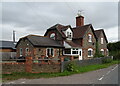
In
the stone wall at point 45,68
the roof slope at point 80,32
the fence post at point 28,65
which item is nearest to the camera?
the fence post at point 28,65

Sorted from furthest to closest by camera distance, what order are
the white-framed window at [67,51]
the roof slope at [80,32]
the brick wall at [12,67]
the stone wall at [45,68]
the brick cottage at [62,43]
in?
the roof slope at [80,32] → the white-framed window at [67,51] → the brick cottage at [62,43] → the stone wall at [45,68] → the brick wall at [12,67]

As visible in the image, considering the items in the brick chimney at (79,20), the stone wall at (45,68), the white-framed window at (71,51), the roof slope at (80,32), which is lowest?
the stone wall at (45,68)

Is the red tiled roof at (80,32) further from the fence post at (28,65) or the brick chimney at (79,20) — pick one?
the fence post at (28,65)

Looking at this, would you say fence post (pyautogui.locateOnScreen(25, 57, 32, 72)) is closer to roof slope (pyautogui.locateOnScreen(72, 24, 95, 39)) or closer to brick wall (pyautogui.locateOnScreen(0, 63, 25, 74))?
brick wall (pyautogui.locateOnScreen(0, 63, 25, 74))

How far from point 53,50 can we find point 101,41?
15150 mm

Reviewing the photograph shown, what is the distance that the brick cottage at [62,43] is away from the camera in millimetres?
20469

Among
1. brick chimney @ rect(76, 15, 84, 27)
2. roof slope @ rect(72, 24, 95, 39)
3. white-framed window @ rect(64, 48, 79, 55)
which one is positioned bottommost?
white-framed window @ rect(64, 48, 79, 55)

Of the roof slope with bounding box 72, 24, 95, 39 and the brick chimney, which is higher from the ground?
the brick chimney

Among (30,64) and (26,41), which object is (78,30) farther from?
(30,64)

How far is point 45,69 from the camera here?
11.8m

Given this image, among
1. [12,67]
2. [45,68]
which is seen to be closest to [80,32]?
[45,68]

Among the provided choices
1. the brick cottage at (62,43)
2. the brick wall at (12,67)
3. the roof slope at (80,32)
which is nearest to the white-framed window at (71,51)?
the brick cottage at (62,43)

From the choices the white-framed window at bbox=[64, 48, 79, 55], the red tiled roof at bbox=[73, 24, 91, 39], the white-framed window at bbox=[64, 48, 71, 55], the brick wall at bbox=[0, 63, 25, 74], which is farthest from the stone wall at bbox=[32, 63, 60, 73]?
the red tiled roof at bbox=[73, 24, 91, 39]

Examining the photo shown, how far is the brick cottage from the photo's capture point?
20469 mm
